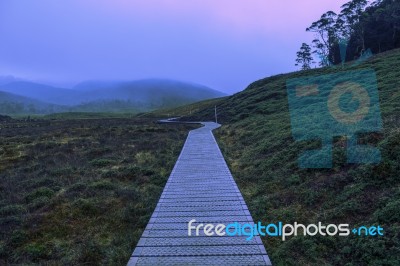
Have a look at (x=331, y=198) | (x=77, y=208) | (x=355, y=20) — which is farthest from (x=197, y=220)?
(x=355, y=20)

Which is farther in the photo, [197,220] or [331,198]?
[331,198]

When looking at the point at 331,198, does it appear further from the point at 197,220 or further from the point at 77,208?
the point at 77,208

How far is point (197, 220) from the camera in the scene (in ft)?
28.7

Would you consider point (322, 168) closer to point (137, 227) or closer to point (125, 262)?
point (137, 227)

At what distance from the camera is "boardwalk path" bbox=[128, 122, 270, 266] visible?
21.7 feet

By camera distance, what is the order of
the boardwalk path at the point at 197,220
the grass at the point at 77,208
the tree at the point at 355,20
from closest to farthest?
the boardwalk path at the point at 197,220
the grass at the point at 77,208
the tree at the point at 355,20

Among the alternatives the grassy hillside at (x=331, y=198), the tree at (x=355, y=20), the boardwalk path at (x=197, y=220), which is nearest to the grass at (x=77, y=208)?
the boardwalk path at (x=197, y=220)

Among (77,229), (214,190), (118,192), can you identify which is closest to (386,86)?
(214,190)

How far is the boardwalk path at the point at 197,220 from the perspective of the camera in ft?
21.7

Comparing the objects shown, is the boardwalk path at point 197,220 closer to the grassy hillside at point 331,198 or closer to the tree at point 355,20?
the grassy hillside at point 331,198

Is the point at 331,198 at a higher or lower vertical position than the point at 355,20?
lower

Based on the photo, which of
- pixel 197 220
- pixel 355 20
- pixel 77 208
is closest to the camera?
pixel 197 220

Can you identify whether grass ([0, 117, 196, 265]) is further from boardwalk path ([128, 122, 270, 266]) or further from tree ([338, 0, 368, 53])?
tree ([338, 0, 368, 53])

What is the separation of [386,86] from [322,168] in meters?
23.1
